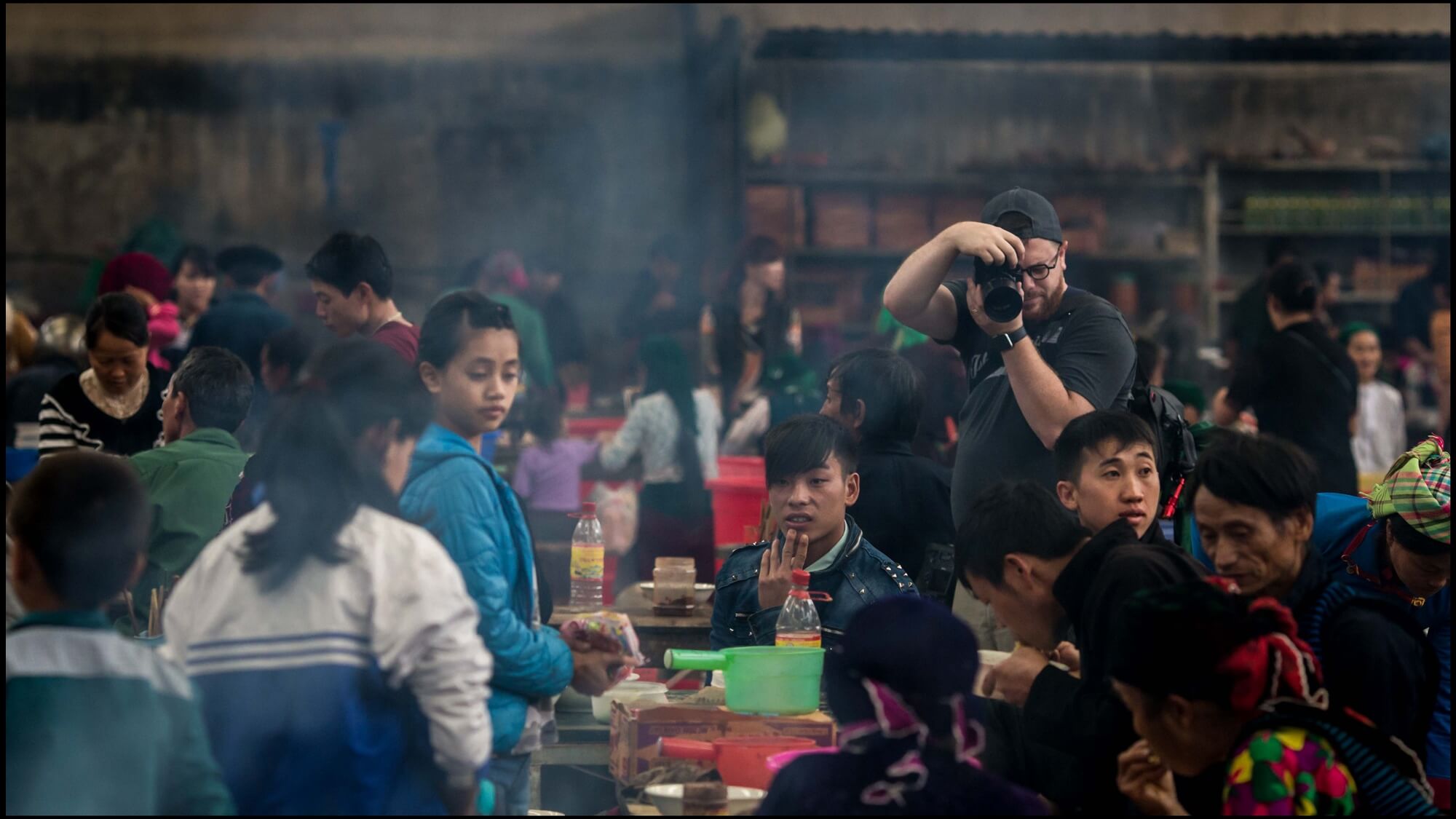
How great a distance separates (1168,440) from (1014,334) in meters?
0.59

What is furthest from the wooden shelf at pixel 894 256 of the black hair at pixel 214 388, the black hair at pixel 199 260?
the black hair at pixel 214 388

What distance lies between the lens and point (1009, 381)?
12.5 ft

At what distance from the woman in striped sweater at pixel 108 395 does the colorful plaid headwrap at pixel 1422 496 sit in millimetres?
3799

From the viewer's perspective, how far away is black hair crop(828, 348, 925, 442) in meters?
4.50

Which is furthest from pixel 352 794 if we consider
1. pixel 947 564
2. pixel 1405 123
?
pixel 1405 123

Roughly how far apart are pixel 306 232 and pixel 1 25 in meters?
8.07

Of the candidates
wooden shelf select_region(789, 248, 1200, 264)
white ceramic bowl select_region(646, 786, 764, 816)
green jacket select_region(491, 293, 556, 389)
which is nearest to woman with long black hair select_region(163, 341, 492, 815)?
white ceramic bowl select_region(646, 786, 764, 816)

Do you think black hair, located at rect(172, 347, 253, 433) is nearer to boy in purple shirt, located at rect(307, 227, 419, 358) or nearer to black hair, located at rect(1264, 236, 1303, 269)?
boy in purple shirt, located at rect(307, 227, 419, 358)

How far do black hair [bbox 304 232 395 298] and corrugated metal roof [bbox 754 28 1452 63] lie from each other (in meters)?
5.81

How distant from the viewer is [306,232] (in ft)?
36.6

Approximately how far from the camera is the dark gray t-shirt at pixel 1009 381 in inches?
149

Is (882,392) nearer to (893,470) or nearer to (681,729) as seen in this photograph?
(893,470)

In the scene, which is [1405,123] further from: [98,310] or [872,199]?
[98,310]

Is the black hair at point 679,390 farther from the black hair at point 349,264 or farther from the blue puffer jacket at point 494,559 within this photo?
the blue puffer jacket at point 494,559
